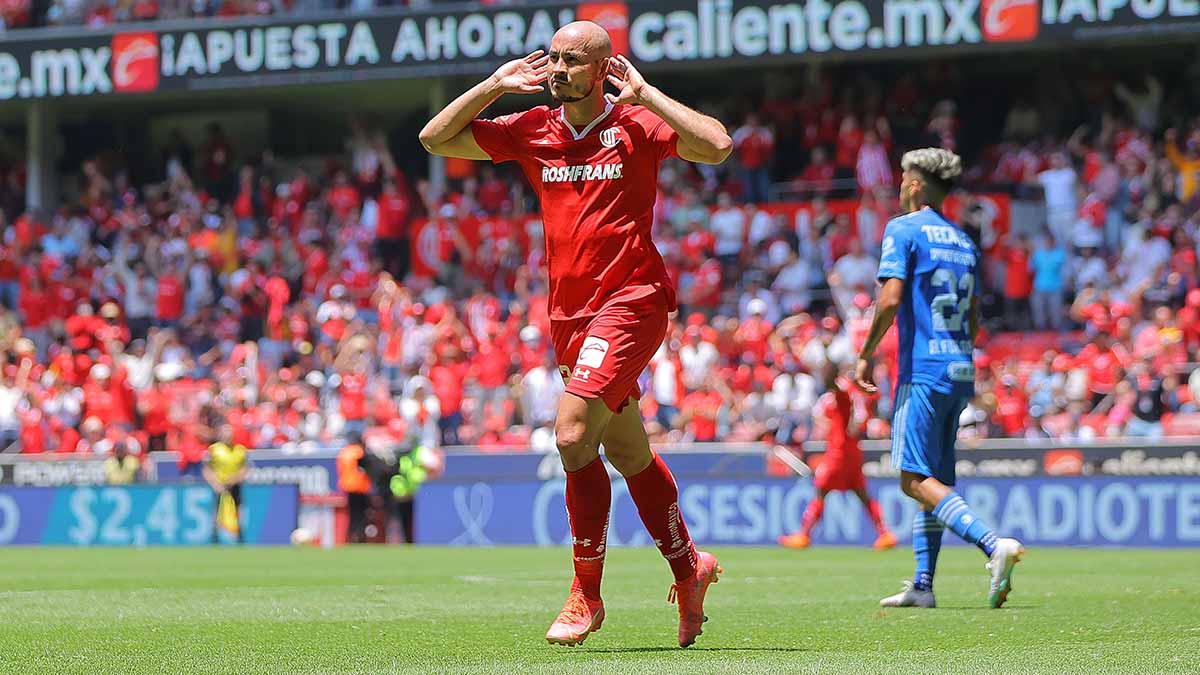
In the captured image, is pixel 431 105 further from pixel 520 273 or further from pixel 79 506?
pixel 79 506

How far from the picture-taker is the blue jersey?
8867 mm

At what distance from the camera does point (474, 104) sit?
689cm

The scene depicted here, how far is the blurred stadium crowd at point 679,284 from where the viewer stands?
69.9 feet

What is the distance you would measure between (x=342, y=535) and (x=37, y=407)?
6.41 m

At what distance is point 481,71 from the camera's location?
27.6 m

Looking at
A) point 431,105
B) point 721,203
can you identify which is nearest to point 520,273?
point 721,203

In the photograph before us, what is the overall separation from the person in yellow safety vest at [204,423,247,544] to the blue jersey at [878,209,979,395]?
14.1m

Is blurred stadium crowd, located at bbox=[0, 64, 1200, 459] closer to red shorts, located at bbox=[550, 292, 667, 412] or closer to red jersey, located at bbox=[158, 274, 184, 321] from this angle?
red jersey, located at bbox=[158, 274, 184, 321]

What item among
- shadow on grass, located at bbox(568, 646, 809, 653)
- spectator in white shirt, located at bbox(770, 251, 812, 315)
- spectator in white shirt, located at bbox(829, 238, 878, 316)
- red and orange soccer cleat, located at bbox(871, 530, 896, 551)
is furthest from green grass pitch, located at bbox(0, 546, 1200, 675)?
spectator in white shirt, located at bbox(770, 251, 812, 315)

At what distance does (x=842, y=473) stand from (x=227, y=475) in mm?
8270

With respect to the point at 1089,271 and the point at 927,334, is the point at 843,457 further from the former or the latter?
the point at 927,334

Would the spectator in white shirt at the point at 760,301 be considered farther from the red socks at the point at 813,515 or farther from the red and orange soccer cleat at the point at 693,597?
the red and orange soccer cleat at the point at 693,597

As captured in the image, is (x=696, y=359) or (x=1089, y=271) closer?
(x=696, y=359)

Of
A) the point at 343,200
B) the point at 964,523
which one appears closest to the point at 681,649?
the point at 964,523
